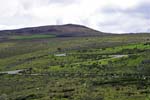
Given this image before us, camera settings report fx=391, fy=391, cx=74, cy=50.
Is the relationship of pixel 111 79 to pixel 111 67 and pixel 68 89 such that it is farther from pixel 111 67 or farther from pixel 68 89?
pixel 111 67

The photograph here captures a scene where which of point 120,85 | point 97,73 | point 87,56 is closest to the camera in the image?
point 120,85

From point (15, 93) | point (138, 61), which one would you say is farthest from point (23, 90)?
point (138, 61)

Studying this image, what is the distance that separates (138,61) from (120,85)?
4071 centimetres

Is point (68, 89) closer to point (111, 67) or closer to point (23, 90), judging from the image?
point (23, 90)

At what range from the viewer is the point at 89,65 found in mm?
151125

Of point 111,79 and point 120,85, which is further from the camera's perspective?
point 111,79

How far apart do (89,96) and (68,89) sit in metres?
14.6

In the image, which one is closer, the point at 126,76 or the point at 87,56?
the point at 126,76

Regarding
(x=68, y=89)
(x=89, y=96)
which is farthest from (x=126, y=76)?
(x=89, y=96)

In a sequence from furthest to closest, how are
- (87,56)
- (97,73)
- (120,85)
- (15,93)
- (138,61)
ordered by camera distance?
(87,56)
(138,61)
(97,73)
(15,93)
(120,85)

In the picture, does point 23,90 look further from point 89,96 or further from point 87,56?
point 87,56

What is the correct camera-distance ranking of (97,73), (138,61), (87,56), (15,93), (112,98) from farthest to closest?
1. (87,56)
2. (138,61)
3. (97,73)
4. (15,93)
5. (112,98)

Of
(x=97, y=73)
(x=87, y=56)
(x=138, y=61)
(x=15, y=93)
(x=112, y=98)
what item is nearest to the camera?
(x=112, y=98)

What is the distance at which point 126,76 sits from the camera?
4641 inches
